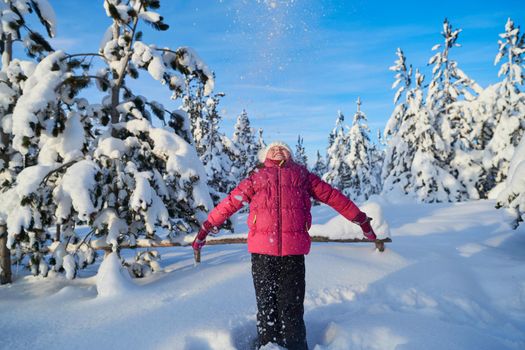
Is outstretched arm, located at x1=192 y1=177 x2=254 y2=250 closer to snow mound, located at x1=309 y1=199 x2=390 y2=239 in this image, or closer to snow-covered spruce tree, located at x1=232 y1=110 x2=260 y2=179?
snow mound, located at x1=309 y1=199 x2=390 y2=239

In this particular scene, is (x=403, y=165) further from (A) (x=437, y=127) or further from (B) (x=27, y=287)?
(B) (x=27, y=287)

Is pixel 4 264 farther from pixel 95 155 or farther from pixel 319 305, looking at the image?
pixel 319 305

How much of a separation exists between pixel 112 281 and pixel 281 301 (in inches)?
97.2

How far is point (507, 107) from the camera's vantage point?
2070 cm

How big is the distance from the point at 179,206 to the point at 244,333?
9.98ft

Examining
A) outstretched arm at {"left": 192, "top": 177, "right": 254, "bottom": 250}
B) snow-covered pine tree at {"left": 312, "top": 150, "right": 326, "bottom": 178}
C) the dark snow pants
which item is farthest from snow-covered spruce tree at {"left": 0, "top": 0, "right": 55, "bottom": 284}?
snow-covered pine tree at {"left": 312, "top": 150, "right": 326, "bottom": 178}

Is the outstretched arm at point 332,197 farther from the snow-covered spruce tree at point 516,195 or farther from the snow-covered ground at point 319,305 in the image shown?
the snow-covered spruce tree at point 516,195

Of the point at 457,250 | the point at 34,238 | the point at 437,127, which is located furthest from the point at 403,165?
the point at 34,238

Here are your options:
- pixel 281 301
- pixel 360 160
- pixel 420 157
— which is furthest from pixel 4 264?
pixel 360 160

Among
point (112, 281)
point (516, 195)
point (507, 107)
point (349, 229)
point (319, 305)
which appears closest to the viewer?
point (319, 305)

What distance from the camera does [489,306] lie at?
4.88 metres

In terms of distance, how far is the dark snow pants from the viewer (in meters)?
3.49

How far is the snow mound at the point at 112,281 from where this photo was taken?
15.3 feet

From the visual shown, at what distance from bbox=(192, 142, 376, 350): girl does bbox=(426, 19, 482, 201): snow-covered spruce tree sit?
21587 mm
